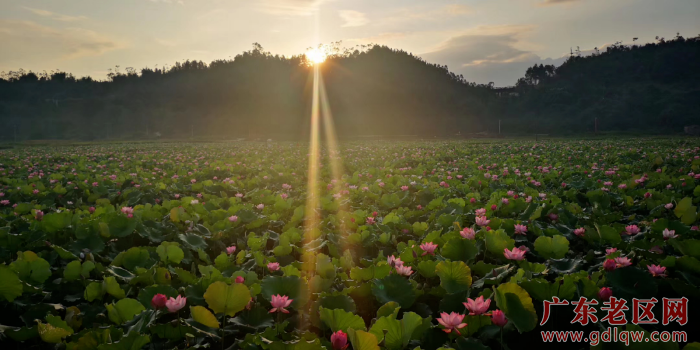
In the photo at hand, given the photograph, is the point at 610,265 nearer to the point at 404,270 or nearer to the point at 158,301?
the point at 404,270

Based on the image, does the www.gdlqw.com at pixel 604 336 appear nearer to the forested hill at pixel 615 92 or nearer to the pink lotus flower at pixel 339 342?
the pink lotus flower at pixel 339 342

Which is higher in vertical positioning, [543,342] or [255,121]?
[255,121]

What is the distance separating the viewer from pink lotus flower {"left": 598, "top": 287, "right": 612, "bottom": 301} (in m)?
1.29

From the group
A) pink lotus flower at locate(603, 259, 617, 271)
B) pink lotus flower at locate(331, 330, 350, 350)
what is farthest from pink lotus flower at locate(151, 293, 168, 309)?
pink lotus flower at locate(603, 259, 617, 271)

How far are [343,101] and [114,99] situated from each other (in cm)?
3188

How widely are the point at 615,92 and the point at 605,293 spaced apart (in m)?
63.1

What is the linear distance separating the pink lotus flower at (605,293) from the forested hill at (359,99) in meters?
36.9

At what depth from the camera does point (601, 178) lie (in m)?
4.65

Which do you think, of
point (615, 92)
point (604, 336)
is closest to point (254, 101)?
point (604, 336)

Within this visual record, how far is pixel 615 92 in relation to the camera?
171ft

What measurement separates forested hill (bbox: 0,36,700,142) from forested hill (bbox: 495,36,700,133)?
15 centimetres

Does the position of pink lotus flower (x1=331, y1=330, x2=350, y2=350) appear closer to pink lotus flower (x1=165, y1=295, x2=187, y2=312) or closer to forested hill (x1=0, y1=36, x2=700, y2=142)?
pink lotus flower (x1=165, y1=295, x2=187, y2=312)

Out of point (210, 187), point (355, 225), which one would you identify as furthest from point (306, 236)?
point (210, 187)

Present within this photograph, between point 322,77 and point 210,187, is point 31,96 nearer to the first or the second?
point 322,77
